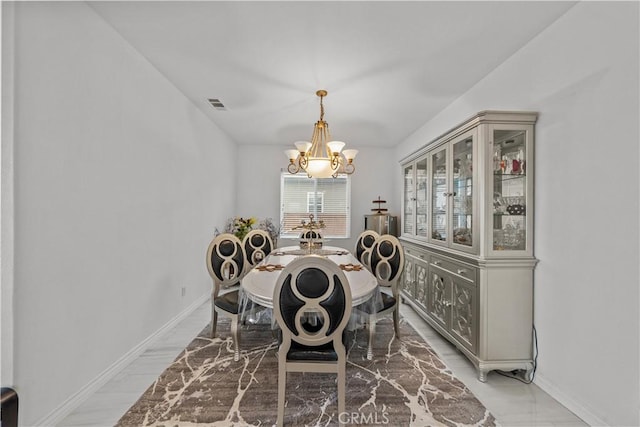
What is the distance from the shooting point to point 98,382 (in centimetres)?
209

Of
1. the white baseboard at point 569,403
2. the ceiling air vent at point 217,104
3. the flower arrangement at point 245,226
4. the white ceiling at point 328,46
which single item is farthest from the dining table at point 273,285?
the ceiling air vent at point 217,104

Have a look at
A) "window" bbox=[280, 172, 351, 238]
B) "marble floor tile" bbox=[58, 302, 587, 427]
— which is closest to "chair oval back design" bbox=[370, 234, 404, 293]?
"marble floor tile" bbox=[58, 302, 587, 427]

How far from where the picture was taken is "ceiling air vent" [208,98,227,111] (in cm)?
356

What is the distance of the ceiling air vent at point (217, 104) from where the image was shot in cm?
356

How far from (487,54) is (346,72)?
1211 mm

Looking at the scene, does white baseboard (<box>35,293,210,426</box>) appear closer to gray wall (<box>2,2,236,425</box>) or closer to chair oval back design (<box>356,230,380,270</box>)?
gray wall (<box>2,2,236,425</box>)

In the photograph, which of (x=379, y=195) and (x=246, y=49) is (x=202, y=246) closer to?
(x=246, y=49)

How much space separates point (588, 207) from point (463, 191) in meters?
0.95

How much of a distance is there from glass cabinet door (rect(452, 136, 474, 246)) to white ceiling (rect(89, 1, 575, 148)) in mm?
786

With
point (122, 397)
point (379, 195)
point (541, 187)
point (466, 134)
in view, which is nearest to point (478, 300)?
point (541, 187)

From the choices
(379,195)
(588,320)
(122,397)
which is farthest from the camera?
(379,195)

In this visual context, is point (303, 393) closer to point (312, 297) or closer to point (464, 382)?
point (312, 297)

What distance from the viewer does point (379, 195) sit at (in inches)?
233

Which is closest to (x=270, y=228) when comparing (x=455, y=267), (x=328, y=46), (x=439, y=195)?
(x=439, y=195)
